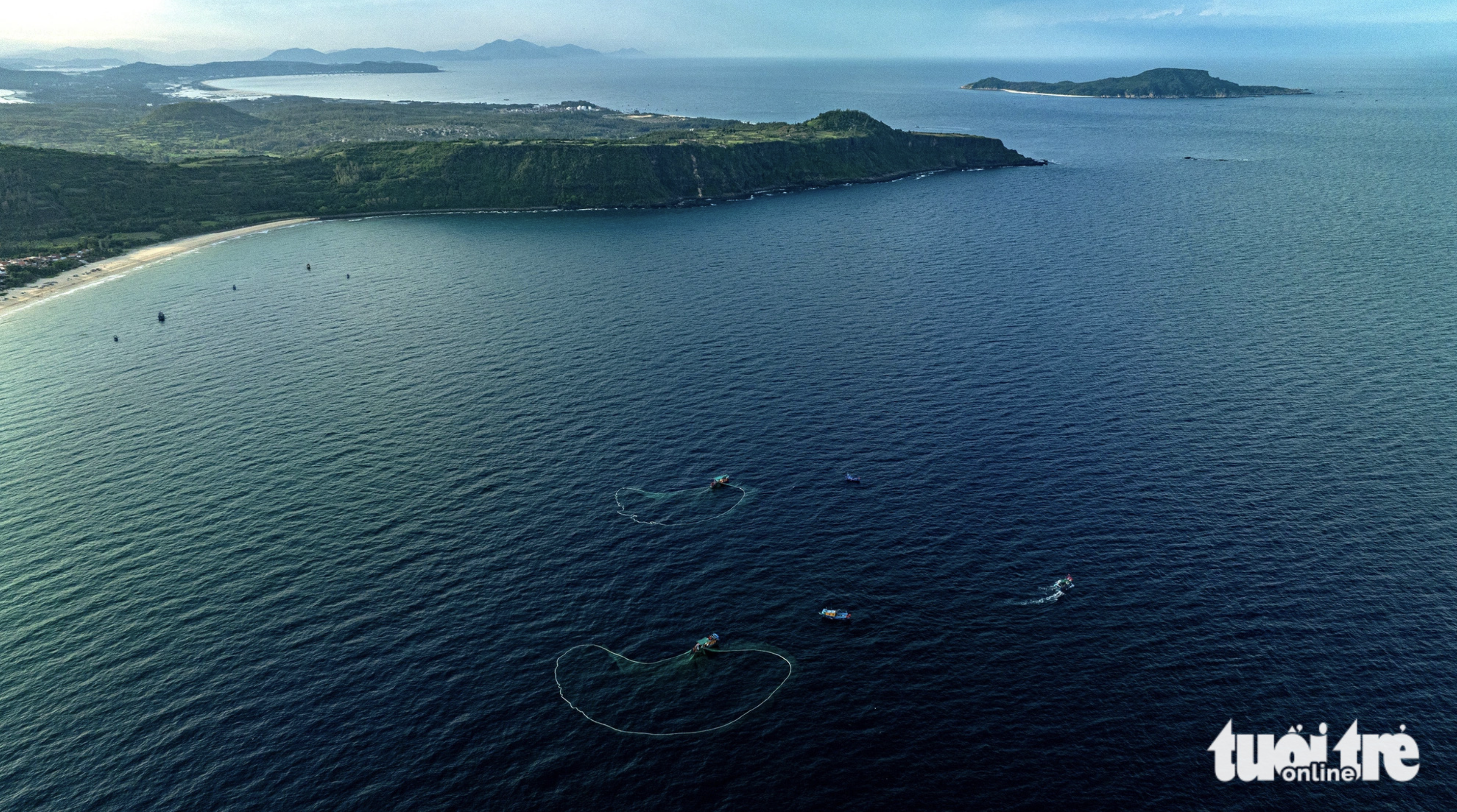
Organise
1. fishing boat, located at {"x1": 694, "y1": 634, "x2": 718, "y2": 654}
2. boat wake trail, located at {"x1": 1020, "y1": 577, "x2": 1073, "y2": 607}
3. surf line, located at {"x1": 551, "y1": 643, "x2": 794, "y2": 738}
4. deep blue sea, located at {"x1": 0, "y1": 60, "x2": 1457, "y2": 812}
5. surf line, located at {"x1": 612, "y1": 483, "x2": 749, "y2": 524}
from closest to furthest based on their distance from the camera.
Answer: deep blue sea, located at {"x1": 0, "y1": 60, "x2": 1457, "y2": 812}
surf line, located at {"x1": 551, "y1": 643, "x2": 794, "y2": 738}
fishing boat, located at {"x1": 694, "y1": 634, "x2": 718, "y2": 654}
boat wake trail, located at {"x1": 1020, "y1": 577, "x2": 1073, "y2": 607}
surf line, located at {"x1": 612, "y1": 483, "x2": 749, "y2": 524}

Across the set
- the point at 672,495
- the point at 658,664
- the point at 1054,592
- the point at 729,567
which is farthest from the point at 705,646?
the point at 1054,592

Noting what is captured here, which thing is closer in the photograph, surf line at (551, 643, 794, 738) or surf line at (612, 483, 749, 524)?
surf line at (551, 643, 794, 738)

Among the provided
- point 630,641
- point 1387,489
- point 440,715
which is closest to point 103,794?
point 440,715

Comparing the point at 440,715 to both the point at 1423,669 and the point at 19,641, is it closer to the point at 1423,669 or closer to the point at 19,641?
the point at 19,641

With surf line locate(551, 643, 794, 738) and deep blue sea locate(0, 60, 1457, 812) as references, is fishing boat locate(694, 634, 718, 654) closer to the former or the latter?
surf line locate(551, 643, 794, 738)

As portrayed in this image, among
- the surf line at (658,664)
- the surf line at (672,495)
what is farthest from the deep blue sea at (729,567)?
the surf line at (672,495)

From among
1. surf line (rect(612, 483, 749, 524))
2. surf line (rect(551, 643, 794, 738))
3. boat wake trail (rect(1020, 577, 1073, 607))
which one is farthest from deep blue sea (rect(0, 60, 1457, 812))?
surf line (rect(612, 483, 749, 524))
